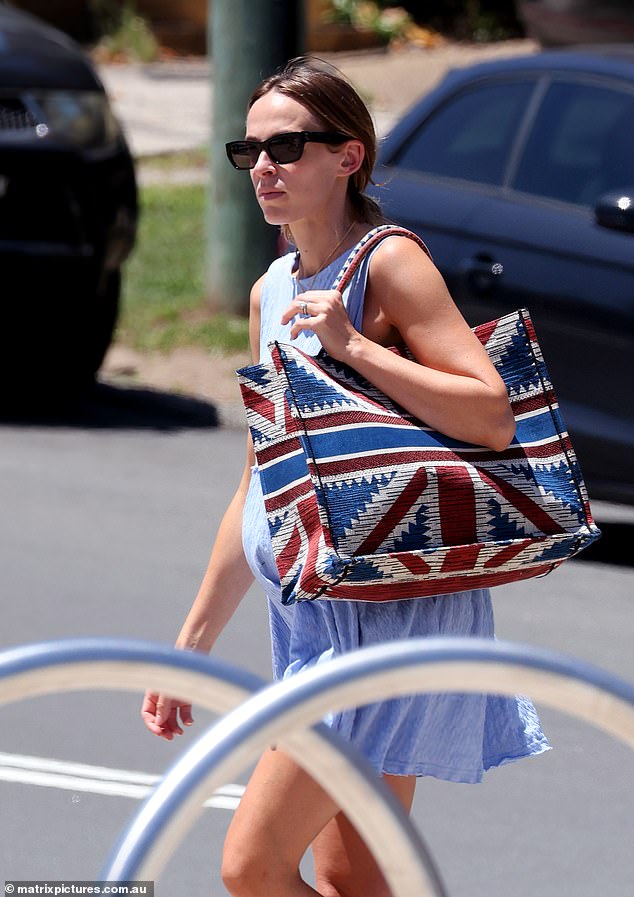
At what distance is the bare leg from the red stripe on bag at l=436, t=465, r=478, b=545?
1.46 feet

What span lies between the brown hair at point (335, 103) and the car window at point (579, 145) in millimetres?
3305

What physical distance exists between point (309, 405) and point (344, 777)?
743 mm

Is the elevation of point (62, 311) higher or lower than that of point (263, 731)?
lower

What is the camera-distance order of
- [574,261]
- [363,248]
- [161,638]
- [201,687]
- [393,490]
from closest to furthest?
[201,687] → [393,490] → [363,248] → [161,638] → [574,261]

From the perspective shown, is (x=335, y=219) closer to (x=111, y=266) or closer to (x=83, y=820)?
(x=83, y=820)

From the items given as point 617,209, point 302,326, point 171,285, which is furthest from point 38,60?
point 302,326

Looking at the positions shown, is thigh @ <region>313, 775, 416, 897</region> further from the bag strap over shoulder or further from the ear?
the ear

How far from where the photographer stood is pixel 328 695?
6.19ft

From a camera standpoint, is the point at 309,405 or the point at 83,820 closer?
the point at 309,405

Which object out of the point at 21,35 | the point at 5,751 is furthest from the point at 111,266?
the point at 5,751

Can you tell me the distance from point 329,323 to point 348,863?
0.89 m

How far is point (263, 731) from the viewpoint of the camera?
73.7 inches

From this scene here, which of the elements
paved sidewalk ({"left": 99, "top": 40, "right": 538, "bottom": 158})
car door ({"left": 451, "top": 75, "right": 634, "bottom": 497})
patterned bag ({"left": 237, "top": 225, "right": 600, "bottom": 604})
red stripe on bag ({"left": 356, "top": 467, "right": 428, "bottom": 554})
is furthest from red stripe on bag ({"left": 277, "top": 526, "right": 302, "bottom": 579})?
paved sidewalk ({"left": 99, "top": 40, "right": 538, "bottom": 158})

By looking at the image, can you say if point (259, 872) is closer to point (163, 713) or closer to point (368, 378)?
point (163, 713)
